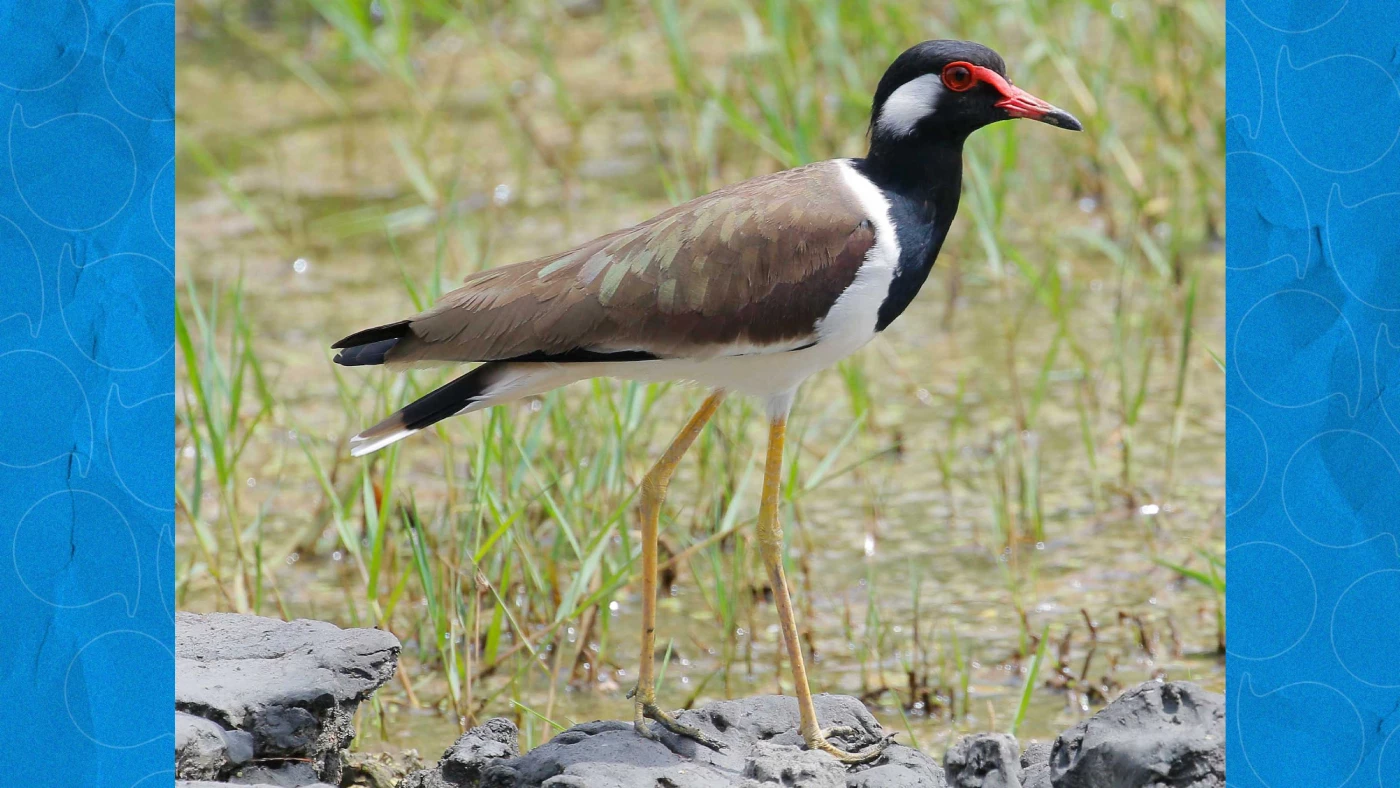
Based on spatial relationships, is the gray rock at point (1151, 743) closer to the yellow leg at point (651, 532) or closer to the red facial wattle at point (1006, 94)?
the yellow leg at point (651, 532)

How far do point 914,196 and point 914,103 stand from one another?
0.17 meters

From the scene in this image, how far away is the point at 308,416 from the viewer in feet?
18.5

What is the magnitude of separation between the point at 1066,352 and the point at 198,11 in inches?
189

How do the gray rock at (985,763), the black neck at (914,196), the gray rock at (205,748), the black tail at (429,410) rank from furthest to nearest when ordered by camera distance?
the black neck at (914,196)
the black tail at (429,410)
the gray rock at (985,763)
the gray rock at (205,748)

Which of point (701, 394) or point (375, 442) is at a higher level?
point (375, 442)

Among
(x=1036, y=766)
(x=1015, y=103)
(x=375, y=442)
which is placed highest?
(x=1015, y=103)

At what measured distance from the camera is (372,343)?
3320 millimetres

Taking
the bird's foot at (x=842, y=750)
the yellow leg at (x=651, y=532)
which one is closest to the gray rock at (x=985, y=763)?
the bird's foot at (x=842, y=750)

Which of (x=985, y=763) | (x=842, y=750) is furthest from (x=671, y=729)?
(x=985, y=763)

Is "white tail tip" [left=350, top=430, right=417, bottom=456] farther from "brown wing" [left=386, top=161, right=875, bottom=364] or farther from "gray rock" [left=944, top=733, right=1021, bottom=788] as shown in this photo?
"gray rock" [left=944, top=733, right=1021, bottom=788]

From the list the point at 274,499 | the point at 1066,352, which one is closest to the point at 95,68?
the point at 274,499

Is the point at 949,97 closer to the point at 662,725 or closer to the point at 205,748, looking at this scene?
the point at 662,725

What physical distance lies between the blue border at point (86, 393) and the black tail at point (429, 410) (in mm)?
536

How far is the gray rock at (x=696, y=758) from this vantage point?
3.00m
